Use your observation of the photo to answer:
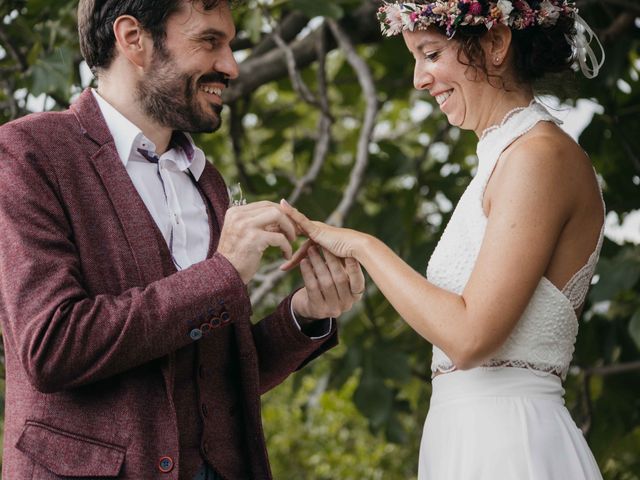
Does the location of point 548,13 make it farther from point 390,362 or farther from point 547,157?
point 390,362

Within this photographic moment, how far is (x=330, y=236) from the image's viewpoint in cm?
242

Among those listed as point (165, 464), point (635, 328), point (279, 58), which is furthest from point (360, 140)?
point (165, 464)

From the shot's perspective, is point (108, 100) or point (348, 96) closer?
point (108, 100)

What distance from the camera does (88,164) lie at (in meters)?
2.17

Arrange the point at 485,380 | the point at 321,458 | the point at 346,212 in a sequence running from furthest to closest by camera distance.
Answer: the point at 321,458 → the point at 346,212 → the point at 485,380

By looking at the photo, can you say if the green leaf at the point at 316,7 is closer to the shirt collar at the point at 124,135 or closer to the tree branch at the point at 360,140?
→ the tree branch at the point at 360,140

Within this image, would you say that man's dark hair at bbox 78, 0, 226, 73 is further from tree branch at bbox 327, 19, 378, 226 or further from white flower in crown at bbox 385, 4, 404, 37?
tree branch at bbox 327, 19, 378, 226

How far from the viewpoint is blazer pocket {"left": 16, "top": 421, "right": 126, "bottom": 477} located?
1.98 meters

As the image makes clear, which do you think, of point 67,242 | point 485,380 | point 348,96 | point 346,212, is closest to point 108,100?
point 67,242

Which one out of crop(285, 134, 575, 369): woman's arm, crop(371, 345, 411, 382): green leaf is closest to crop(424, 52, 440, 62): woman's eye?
crop(285, 134, 575, 369): woman's arm

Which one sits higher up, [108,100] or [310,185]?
[108,100]

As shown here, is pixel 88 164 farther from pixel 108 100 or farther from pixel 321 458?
pixel 321 458

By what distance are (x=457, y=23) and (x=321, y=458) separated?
5442mm

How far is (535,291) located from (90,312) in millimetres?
950
